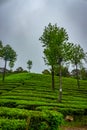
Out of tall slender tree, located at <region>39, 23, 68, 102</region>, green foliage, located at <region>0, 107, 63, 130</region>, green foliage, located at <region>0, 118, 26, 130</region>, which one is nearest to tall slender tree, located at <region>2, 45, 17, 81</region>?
tall slender tree, located at <region>39, 23, 68, 102</region>

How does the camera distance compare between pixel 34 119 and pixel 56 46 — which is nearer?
pixel 34 119

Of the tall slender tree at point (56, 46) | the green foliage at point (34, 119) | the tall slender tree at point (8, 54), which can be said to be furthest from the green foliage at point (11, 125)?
the tall slender tree at point (8, 54)

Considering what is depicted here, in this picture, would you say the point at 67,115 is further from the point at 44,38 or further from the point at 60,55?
the point at 44,38

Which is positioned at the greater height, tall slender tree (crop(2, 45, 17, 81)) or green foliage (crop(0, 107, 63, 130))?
tall slender tree (crop(2, 45, 17, 81))

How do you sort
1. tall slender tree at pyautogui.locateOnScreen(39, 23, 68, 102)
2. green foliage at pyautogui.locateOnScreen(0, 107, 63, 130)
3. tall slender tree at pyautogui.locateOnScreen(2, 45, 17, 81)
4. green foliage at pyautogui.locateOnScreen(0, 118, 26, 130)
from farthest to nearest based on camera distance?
tall slender tree at pyautogui.locateOnScreen(2, 45, 17, 81) < tall slender tree at pyautogui.locateOnScreen(39, 23, 68, 102) < green foliage at pyautogui.locateOnScreen(0, 107, 63, 130) < green foliage at pyautogui.locateOnScreen(0, 118, 26, 130)

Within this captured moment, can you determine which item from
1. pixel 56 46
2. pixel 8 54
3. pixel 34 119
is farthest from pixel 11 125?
pixel 8 54

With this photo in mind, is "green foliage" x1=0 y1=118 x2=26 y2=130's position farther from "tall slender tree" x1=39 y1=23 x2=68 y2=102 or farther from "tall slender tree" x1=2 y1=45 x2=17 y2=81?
"tall slender tree" x1=2 y1=45 x2=17 y2=81

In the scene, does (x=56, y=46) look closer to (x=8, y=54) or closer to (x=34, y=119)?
(x=34, y=119)

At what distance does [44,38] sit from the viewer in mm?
65500

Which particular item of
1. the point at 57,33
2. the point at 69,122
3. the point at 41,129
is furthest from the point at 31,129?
the point at 57,33

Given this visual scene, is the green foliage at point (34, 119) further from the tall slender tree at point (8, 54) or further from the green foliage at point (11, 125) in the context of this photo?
the tall slender tree at point (8, 54)

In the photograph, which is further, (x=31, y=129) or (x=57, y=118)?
(x=57, y=118)

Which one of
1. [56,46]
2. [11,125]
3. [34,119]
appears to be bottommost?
[11,125]

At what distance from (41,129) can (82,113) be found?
18672 mm
